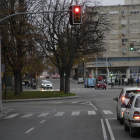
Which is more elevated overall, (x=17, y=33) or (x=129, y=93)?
(x=17, y=33)

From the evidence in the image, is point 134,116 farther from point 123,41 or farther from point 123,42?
point 123,41

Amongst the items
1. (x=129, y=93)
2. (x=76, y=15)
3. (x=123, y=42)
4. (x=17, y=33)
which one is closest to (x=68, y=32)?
(x=17, y=33)

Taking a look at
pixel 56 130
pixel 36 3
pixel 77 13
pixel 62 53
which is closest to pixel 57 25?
pixel 62 53

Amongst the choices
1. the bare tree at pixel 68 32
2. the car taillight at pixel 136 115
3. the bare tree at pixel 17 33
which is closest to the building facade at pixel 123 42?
the bare tree at pixel 68 32

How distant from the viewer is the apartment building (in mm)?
90750

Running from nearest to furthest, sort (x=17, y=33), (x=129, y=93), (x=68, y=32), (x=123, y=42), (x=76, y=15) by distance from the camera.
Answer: (x=129, y=93)
(x=76, y=15)
(x=17, y=33)
(x=68, y=32)
(x=123, y=42)

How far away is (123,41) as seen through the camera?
9238 centimetres

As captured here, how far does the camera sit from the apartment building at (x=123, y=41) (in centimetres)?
9075

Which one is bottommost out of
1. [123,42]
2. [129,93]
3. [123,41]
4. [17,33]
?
[129,93]

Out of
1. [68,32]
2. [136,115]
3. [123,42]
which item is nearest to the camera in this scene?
[136,115]

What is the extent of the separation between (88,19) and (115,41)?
52.7m

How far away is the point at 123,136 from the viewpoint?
37.1 ft

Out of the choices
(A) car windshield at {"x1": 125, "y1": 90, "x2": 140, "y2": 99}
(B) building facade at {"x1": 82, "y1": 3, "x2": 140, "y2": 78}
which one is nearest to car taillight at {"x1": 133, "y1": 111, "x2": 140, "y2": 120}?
(A) car windshield at {"x1": 125, "y1": 90, "x2": 140, "y2": 99}

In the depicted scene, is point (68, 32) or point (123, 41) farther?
point (123, 41)
